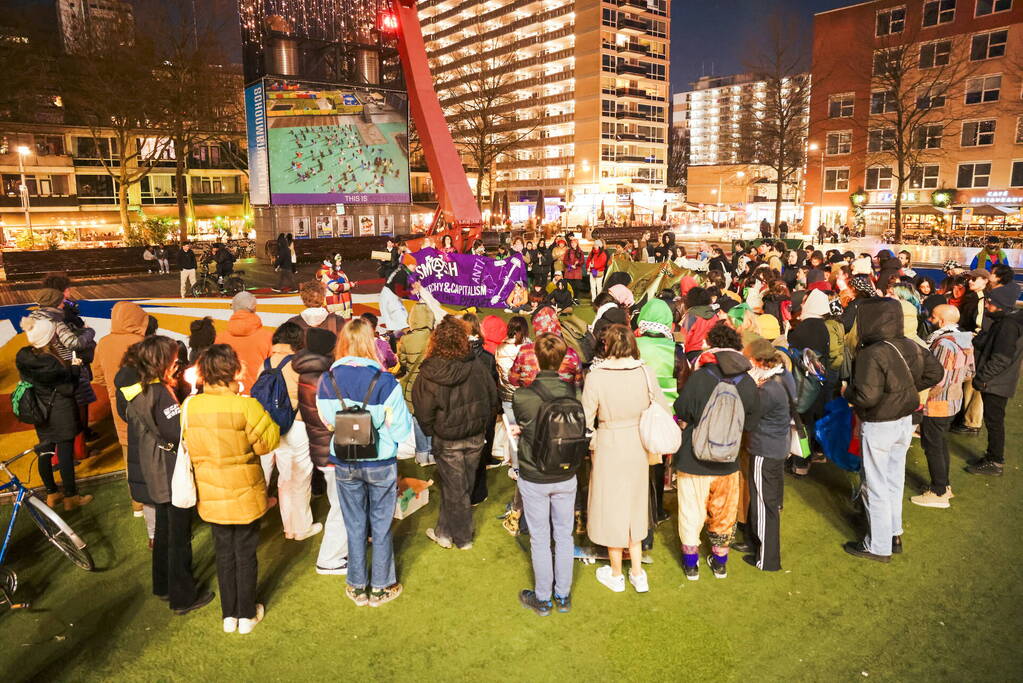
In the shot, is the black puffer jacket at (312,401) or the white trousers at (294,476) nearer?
the black puffer jacket at (312,401)

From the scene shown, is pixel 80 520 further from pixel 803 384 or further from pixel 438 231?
pixel 438 231

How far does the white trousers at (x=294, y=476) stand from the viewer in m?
5.17

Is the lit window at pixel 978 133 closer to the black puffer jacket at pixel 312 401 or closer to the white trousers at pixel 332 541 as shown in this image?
the black puffer jacket at pixel 312 401

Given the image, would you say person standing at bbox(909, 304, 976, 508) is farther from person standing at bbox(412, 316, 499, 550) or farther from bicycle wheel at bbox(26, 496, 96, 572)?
bicycle wheel at bbox(26, 496, 96, 572)

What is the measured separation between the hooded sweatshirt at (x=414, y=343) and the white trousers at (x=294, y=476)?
1132 mm

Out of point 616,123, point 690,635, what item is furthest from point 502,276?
point 616,123

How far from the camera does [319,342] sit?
5.02 m

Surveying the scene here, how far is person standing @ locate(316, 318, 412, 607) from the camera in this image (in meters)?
4.26

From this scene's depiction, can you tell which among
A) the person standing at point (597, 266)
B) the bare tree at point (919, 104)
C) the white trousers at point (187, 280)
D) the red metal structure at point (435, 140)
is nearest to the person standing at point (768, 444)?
the person standing at point (597, 266)

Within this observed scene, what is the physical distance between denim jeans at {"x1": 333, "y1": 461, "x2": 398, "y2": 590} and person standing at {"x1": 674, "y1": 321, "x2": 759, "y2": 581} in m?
2.11

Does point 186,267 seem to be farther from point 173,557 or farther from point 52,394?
point 173,557

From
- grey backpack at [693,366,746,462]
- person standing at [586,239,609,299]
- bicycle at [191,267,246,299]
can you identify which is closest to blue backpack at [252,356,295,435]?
grey backpack at [693,366,746,462]

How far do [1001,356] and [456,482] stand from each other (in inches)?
218

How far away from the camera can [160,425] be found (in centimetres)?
423
